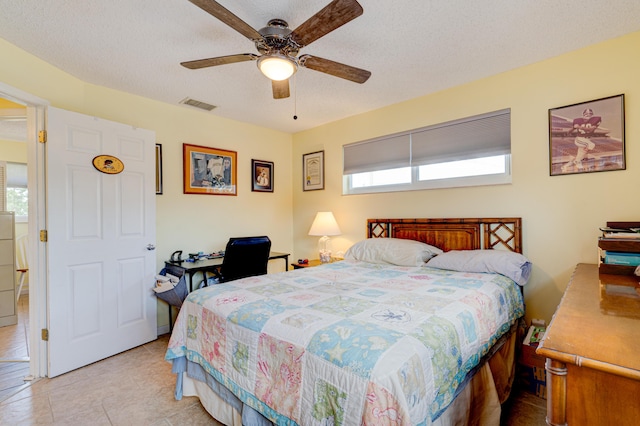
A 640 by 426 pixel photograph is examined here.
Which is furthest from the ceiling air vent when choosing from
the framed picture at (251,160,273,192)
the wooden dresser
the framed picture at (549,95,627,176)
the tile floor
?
the wooden dresser

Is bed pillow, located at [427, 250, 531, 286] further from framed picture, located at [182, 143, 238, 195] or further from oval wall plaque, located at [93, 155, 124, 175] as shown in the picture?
oval wall plaque, located at [93, 155, 124, 175]

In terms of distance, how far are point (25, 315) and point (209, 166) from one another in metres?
2.99

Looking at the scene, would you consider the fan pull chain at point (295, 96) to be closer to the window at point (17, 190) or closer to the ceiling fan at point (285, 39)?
the ceiling fan at point (285, 39)

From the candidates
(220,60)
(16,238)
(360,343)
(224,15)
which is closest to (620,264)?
(360,343)

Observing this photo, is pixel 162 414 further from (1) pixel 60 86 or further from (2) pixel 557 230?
(2) pixel 557 230

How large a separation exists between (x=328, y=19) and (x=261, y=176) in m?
2.89

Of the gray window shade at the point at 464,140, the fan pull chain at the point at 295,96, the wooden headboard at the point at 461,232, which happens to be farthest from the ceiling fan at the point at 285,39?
the wooden headboard at the point at 461,232

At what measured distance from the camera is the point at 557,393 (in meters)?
0.83

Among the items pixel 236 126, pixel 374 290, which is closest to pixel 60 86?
pixel 236 126

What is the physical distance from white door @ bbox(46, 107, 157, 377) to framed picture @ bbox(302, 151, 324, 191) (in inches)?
80.5

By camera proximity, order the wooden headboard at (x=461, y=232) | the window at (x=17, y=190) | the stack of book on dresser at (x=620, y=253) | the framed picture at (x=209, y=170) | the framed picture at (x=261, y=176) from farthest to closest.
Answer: the window at (x=17, y=190), the framed picture at (x=261, y=176), the framed picture at (x=209, y=170), the wooden headboard at (x=461, y=232), the stack of book on dresser at (x=620, y=253)

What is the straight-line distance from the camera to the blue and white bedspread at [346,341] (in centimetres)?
104

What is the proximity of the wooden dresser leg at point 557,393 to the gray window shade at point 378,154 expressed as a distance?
271 centimetres

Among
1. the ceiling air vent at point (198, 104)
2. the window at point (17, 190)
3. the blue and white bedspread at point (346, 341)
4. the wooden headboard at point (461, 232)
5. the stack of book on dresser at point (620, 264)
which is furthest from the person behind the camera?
the window at point (17, 190)
